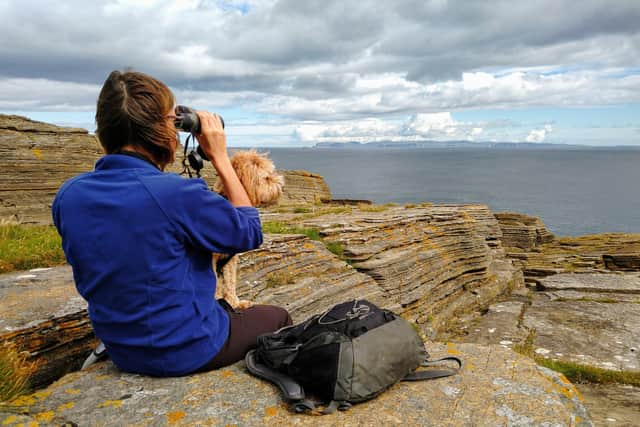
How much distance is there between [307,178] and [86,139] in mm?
15954

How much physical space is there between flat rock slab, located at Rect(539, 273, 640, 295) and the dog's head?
16.4 meters

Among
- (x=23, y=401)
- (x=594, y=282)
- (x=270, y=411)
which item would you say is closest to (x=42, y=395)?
(x=23, y=401)

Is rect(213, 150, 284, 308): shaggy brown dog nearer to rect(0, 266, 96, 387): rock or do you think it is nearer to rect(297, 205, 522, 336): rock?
rect(0, 266, 96, 387): rock

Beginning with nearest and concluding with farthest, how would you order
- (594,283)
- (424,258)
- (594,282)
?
(424,258) < (594,283) < (594,282)

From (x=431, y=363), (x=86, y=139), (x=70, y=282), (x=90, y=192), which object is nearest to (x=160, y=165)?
(x=90, y=192)

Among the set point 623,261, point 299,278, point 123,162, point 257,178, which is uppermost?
point 123,162

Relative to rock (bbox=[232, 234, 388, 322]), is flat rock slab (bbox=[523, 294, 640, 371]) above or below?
below

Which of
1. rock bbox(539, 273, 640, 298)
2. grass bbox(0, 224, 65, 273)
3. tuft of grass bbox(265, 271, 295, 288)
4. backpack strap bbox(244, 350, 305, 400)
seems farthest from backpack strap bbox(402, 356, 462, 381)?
rock bbox(539, 273, 640, 298)

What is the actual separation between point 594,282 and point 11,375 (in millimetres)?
20108

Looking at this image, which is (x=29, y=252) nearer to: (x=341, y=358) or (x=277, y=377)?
(x=277, y=377)

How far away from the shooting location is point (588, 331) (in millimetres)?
12469

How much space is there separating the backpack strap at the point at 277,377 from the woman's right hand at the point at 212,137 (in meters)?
1.91

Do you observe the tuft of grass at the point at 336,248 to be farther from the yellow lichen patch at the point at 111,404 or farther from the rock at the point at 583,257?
the rock at the point at 583,257

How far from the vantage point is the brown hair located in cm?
365
